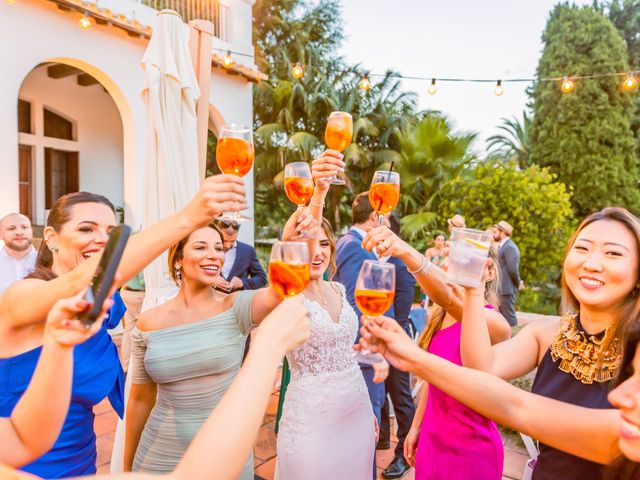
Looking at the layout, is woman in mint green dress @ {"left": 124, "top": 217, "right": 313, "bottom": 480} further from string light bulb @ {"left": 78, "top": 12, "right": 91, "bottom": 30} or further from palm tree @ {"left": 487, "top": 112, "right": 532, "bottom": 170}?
palm tree @ {"left": 487, "top": 112, "right": 532, "bottom": 170}

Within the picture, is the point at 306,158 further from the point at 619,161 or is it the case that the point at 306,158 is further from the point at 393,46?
the point at 619,161

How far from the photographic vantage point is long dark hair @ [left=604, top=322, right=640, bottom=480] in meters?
1.27

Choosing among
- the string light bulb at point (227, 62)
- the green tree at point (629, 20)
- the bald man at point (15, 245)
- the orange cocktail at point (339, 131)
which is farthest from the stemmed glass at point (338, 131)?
the green tree at point (629, 20)

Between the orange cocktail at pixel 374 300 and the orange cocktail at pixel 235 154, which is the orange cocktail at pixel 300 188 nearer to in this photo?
the orange cocktail at pixel 235 154

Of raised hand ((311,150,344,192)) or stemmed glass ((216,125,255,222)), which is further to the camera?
raised hand ((311,150,344,192))

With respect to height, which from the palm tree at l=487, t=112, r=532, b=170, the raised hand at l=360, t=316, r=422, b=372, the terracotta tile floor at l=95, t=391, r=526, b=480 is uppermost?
the palm tree at l=487, t=112, r=532, b=170

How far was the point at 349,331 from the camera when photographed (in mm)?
2586

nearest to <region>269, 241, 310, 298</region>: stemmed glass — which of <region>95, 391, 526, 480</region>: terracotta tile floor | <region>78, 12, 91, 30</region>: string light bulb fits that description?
<region>95, 391, 526, 480</region>: terracotta tile floor

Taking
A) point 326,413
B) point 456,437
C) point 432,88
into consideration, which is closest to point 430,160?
point 432,88

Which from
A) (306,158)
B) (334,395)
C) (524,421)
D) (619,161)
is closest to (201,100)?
(334,395)

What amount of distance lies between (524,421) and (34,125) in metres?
10.1

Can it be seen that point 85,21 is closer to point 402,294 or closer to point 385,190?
point 402,294

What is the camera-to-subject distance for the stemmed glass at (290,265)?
1361 millimetres

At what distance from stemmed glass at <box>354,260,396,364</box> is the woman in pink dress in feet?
2.29
